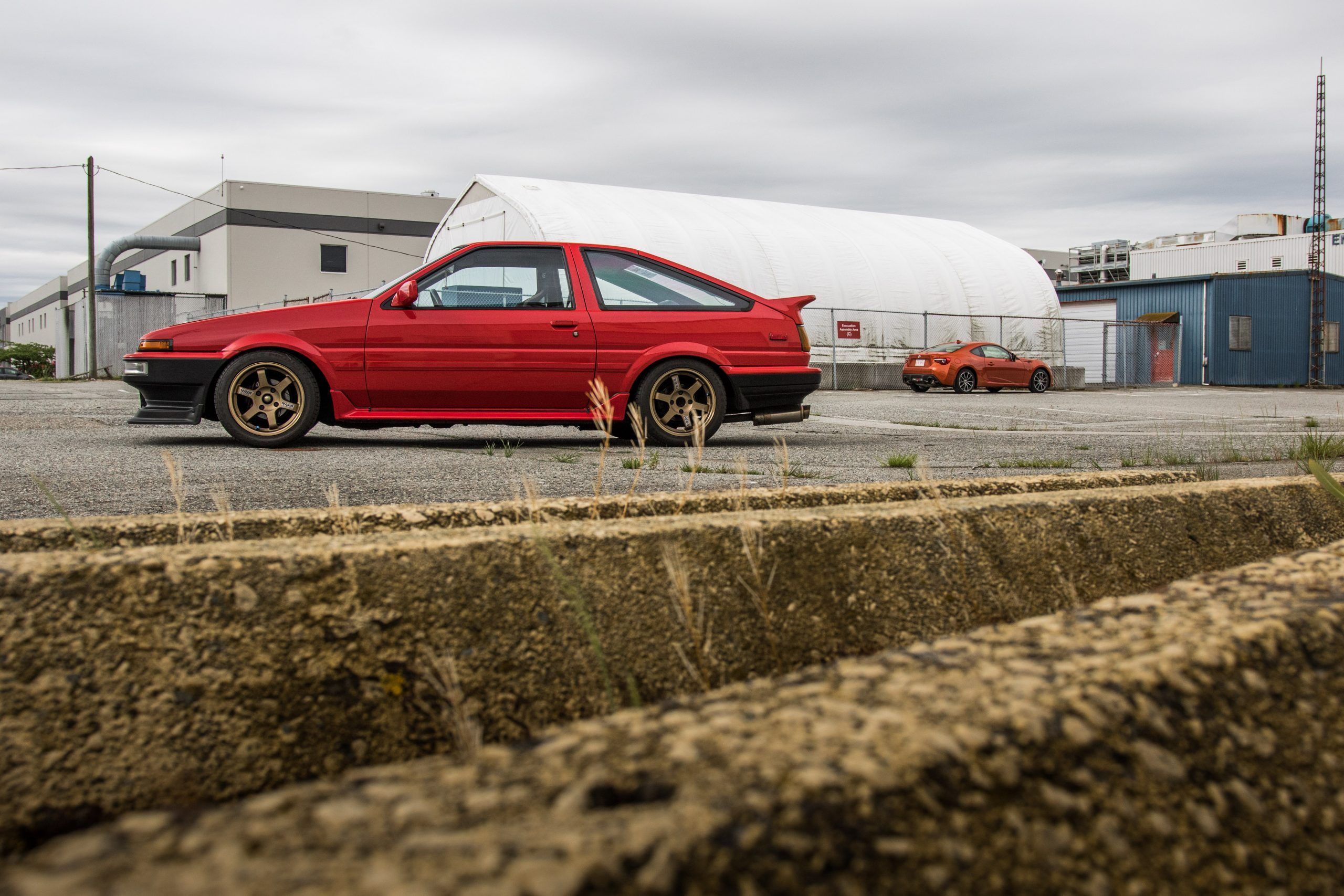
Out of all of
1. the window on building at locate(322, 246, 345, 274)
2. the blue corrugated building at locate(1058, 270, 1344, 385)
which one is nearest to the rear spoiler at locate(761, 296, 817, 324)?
the blue corrugated building at locate(1058, 270, 1344, 385)

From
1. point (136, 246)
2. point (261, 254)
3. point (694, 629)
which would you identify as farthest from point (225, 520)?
point (136, 246)

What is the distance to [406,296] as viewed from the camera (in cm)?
729

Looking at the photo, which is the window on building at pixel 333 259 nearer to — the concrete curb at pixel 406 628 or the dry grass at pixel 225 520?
the dry grass at pixel 225 520

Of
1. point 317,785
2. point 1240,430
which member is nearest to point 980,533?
point 317,785

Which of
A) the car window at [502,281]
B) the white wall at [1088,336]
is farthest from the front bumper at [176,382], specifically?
the white wall at [1088,336]

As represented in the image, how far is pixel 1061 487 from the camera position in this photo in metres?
3.36

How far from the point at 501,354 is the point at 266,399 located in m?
1.65

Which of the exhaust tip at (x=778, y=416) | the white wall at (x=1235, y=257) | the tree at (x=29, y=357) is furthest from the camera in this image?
the tree at (x=29, y=357)

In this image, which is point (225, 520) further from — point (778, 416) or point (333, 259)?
point (333, 259)

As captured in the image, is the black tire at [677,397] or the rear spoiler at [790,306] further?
the rear spoiler at [790,306]

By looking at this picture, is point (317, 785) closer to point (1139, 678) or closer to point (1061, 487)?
point (1139, 678)

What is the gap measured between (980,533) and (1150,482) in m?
1.84

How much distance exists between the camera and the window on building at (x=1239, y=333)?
37.8 metres

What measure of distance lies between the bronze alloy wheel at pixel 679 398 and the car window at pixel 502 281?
0.93 metres
